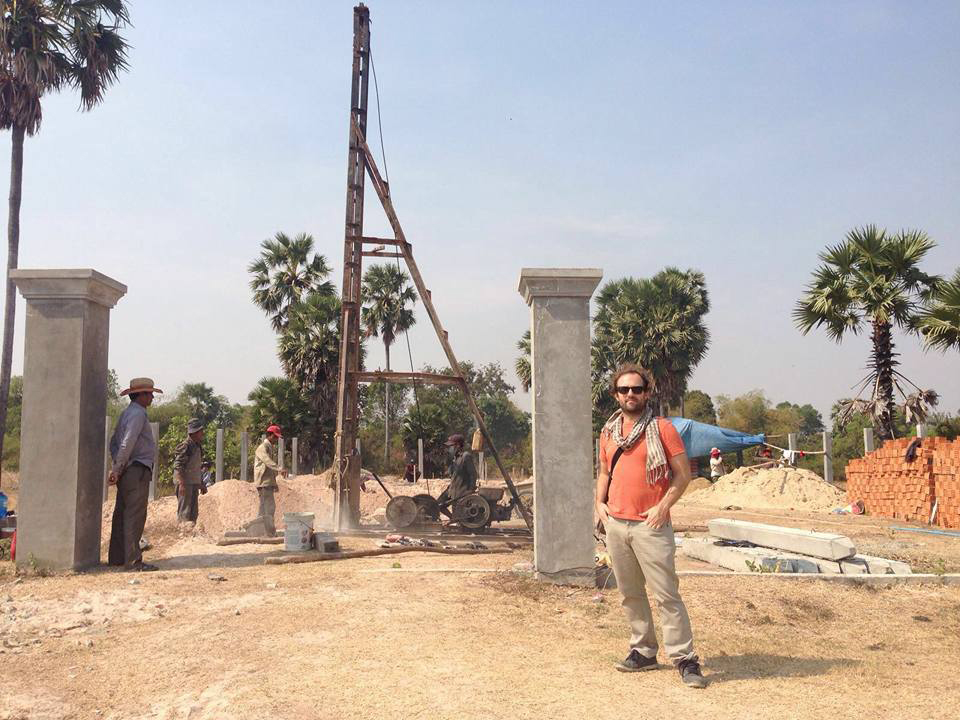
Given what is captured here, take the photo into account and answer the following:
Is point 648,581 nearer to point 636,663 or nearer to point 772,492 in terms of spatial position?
point 636,663

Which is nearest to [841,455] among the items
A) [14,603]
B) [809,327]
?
[809,327]

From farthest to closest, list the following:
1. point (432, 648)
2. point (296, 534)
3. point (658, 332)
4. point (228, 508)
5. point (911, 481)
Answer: point (658, 332), point (911, 481), point (228, 508), point (296, 534), point (432, 648)

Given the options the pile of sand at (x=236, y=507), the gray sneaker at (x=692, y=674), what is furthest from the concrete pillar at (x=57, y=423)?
the gray sneaker at (x=692, y=674)

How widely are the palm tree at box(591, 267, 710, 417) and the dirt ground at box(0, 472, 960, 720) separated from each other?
74.3 ft

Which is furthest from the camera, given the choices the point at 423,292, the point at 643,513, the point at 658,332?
the point at 658,332

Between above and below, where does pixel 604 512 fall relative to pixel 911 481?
above

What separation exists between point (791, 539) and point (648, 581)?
16.7 ft

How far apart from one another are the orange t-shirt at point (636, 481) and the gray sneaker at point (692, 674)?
856 millimetres

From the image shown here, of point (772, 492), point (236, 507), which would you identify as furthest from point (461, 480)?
point (772, 492)

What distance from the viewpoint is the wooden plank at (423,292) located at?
1072 centimetres

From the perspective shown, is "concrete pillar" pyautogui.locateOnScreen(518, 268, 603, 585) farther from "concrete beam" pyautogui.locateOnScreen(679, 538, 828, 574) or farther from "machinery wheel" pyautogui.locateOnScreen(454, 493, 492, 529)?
"machinery wheel" pyautogui.locateOnScreen(454, 493, 492, 529)

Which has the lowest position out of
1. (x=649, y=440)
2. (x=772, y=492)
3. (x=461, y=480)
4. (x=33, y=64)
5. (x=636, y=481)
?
(x=772, y=492)

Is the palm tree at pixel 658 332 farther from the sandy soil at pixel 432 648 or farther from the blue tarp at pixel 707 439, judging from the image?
the sandy soil at pixel 432 648

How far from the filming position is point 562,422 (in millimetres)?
7145
